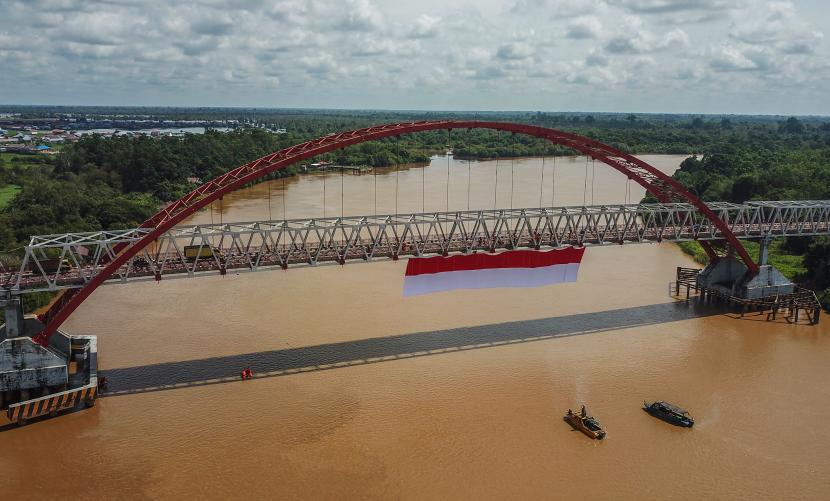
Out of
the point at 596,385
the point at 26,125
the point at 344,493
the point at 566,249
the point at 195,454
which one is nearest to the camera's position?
the point at 344,493

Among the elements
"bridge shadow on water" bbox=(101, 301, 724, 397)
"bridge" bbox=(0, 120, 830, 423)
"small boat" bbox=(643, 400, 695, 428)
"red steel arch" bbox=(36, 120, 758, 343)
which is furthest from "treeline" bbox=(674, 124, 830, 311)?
"small boat" bbox=(643, 400, 695, 428)

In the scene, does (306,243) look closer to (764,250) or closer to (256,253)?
(256,253)

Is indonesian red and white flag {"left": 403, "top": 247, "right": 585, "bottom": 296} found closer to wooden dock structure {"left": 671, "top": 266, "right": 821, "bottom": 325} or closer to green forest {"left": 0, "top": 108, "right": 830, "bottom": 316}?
Answer: wooden dock structure {"left": 671, "top": 266, "right": 821, "bottom": 325}

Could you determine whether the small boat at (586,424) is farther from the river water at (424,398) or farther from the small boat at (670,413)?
the small boat at (670,413)

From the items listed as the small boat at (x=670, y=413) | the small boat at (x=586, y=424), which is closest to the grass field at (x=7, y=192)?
the small boat at (x=586, y=424)

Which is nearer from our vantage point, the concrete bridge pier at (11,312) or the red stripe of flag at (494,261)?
the concrete bridge pier at (11,312)

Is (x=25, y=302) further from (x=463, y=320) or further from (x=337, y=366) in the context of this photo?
(x=463, y=320)

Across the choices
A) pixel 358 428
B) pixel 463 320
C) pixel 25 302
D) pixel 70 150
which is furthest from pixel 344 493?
pixel 70 150

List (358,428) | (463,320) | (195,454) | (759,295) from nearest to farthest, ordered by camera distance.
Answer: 1. (195,454)
2. (358,428)
3. (463,320)
4. (759,295)
